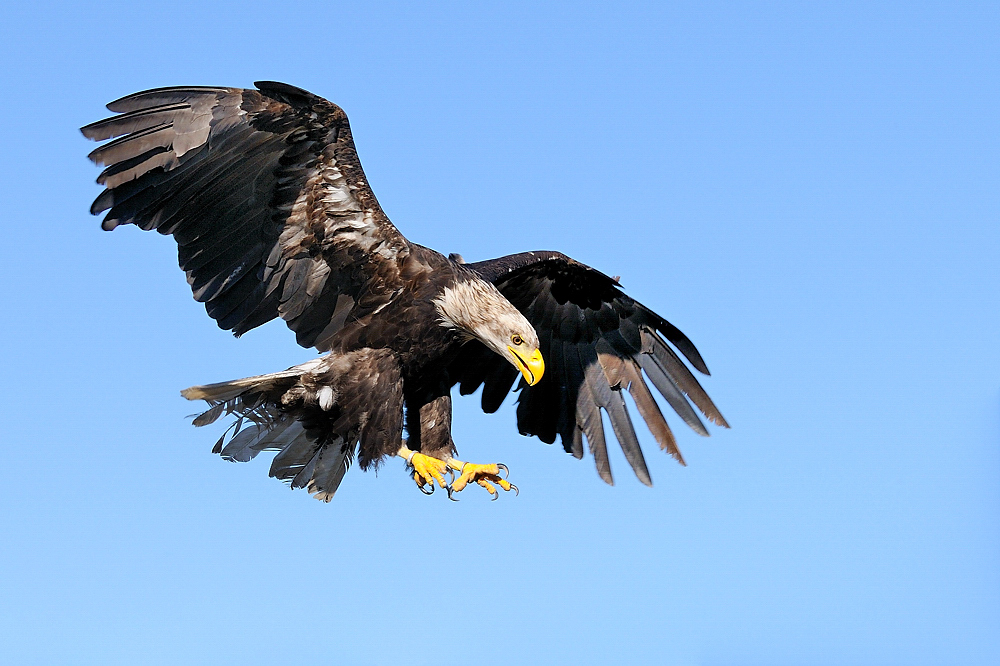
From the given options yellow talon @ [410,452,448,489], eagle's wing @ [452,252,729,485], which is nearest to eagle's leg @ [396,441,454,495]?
yellow talon @ [410,452,448,489]

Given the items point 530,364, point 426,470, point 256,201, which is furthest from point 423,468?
point 256,201

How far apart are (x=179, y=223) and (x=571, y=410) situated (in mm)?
3329

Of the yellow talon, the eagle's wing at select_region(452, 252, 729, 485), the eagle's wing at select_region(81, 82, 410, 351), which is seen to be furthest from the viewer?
the eagle's wing at select_region(452, 252, 729, 485)

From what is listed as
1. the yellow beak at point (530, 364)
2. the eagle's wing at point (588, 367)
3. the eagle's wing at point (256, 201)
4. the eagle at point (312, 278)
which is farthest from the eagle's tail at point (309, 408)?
the eagle's wing at point (588, 367)

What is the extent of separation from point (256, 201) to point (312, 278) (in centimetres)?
64

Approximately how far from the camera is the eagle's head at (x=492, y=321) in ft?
26.2

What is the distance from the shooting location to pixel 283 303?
327 inches

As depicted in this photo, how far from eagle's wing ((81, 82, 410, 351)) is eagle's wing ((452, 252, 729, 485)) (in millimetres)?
1440

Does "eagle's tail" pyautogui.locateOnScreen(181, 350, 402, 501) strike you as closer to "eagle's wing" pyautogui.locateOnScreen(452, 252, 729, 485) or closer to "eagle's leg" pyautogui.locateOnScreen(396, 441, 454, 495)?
"eagle's leg" pyautogui.locateOnScreen(396, 441, 454, 495)

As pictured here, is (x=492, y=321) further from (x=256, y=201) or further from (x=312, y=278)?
(x=256, y=201)

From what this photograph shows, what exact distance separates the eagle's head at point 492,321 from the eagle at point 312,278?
1 centimetres

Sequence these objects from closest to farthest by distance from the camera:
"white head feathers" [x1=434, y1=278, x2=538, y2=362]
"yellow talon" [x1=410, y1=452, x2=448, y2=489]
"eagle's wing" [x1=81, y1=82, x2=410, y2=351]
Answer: "eagle's wing" [x1=81, y1=82, x2=410, y2=351] < "white head feathers" [x1=434, y1=278, x2=538, y2=362] < "yellow talon" [x1=410, y1=452, x2=448, y2=489]

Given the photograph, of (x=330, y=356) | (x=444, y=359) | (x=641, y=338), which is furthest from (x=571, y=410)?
(x=330, y=356)

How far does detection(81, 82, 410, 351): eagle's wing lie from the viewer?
753 cm
